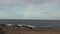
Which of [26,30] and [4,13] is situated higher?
Answer: [4,13]

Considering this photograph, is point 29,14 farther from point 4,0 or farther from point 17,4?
point 4,0

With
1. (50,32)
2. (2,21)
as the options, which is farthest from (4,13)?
(50,32)

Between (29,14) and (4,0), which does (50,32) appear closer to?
(29,14)

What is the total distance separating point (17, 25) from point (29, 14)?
0.14m

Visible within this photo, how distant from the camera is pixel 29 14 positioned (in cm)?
91

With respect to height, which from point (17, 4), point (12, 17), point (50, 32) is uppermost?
point (17, 4)

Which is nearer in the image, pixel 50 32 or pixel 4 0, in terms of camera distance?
pixel 50 32

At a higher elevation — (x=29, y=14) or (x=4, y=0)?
(x=4, y=0)

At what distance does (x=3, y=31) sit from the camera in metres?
0.84

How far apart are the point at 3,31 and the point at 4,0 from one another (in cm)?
26

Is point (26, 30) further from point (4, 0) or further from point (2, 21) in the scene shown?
point (4, 0)

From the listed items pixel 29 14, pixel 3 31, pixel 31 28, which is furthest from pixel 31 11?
pixel 3 31

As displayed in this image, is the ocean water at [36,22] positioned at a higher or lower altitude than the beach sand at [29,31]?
higher

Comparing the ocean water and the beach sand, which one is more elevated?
the ocean water
